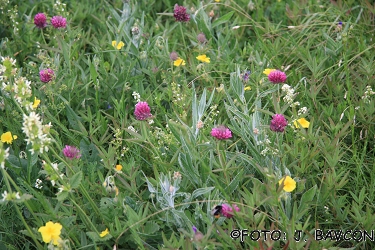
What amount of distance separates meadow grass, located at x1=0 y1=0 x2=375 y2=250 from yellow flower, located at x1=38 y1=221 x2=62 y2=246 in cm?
1

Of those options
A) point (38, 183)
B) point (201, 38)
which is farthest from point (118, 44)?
point (38, 183)

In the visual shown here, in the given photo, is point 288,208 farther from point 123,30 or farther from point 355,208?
point 123,30

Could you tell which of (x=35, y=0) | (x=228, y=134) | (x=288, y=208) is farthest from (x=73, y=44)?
(x=288, y=208)

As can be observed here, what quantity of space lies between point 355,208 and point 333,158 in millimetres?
253

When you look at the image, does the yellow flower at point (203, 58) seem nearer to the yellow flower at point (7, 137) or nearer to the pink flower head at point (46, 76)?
the pink flower head at point (46, 76)

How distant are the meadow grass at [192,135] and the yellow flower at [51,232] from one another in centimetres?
1

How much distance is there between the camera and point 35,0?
13.6ft

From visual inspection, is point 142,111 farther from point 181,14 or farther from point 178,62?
point 181,14

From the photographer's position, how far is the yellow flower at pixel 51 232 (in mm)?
2064

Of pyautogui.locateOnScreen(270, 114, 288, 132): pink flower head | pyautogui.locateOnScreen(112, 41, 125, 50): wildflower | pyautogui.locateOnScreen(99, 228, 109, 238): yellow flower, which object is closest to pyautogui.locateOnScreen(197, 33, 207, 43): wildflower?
pyautogui.locateOnScreen(112, 41, 125, 50): wildflower

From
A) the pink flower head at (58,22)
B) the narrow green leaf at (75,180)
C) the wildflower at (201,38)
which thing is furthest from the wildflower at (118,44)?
the narrow green leaf at (75,180)

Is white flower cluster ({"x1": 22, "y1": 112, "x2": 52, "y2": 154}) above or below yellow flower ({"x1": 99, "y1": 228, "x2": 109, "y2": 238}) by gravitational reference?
above

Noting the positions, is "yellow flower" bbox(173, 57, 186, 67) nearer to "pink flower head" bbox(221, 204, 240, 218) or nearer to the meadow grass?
the meadow grass

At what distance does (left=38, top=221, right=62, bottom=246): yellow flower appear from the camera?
2064 mm
